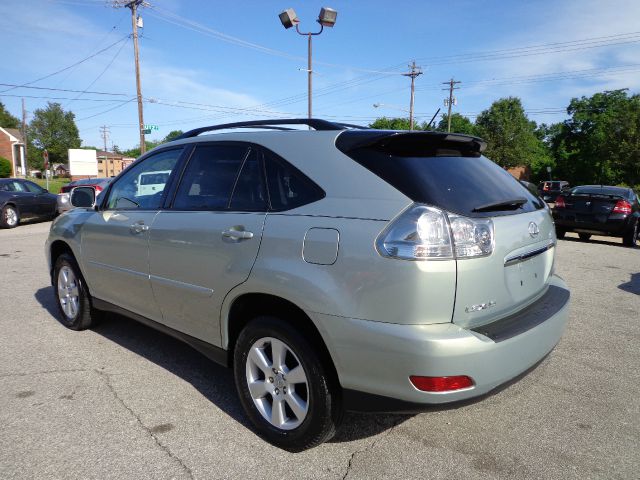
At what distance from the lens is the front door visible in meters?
3.50

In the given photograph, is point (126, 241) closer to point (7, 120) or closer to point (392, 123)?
point (392, 123)

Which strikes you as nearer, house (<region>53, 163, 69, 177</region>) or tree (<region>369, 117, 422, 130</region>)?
tree (<region>369, 117, 422, 130</region>)

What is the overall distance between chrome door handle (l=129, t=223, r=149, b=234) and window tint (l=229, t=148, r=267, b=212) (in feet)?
2.96

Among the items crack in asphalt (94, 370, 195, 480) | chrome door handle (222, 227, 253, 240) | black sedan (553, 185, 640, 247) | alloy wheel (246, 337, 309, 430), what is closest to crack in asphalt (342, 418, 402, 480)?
alloy wheel (246, 337, 309, 430)

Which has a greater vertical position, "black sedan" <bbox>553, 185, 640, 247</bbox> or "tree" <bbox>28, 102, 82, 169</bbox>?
"tree" <bbox>28, 102, 82, 169</bbox>

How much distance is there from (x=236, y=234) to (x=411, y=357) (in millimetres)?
1210

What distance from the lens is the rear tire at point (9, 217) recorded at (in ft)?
47.2

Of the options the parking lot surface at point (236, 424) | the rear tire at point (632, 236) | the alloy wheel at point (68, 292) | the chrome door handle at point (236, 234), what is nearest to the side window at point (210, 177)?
the chrome door handle at point (236, 234)

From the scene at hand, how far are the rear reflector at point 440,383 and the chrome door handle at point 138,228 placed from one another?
87.9 inches

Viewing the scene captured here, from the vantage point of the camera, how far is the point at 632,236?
10.9 meters

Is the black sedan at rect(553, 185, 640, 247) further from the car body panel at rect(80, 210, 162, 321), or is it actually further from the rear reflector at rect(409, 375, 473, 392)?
the rear reflector at rect(409, 375, 473, 392)

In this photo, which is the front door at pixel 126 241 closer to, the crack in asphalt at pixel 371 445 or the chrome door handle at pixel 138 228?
the chrome door handle at pixel 138 228

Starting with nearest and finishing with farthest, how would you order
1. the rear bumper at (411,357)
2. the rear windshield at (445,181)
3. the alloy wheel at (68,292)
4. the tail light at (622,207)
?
the rear bumper at (411,357)
the rear windshield at (445,181)
the alloy wheel at (68,292)
the tail light at (622,207)

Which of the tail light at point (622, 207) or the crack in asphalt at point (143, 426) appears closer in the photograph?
the crack in asphalt at point (143, 426)
